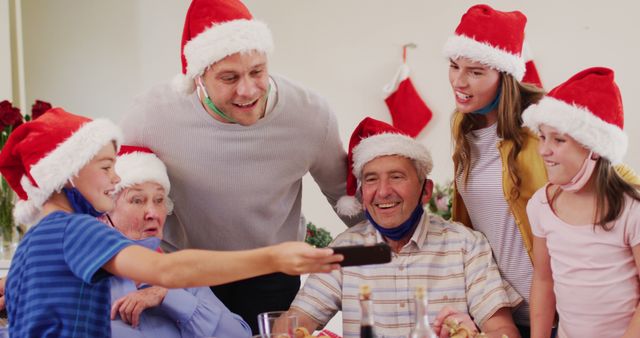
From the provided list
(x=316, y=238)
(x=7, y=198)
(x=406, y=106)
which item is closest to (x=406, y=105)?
(x=406, y=106)

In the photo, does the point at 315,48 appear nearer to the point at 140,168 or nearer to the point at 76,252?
the point at 140,168

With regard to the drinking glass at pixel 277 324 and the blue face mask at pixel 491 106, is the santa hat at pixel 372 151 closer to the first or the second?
the blue face mask at pixel 491 106

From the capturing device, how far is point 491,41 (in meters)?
2.38

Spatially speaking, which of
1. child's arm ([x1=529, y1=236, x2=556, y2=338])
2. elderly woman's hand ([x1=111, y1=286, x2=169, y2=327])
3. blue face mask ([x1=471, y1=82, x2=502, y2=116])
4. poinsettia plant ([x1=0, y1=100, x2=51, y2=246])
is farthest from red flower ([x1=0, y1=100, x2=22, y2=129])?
child's arm ([x1=529, y1=236, x2=556, y2=338])

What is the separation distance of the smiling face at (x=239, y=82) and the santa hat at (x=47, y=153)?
42 centimetres

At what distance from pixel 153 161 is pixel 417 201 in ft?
2.61

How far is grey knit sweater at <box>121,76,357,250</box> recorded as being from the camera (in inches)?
93.2

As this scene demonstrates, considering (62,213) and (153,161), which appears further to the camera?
(153,161)

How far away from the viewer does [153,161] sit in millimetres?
2328

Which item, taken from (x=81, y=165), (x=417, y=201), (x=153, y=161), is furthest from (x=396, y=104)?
(x=81, y=165)

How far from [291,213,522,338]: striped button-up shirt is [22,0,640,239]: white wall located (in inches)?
91.1

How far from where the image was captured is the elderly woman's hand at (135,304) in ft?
6.89

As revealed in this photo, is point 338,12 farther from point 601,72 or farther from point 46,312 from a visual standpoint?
point 46,312

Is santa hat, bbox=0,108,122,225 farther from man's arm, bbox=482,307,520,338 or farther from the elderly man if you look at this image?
man's arm, bbox=482,307,520,338
